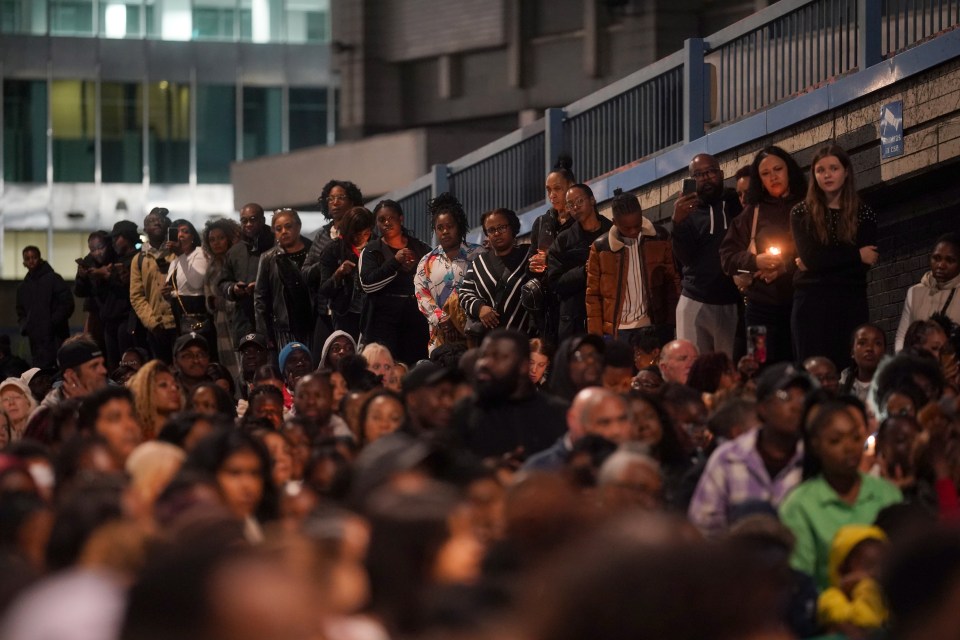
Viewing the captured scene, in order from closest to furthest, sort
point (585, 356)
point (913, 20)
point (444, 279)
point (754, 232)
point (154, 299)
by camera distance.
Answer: point (585, 356) < point (754, 232) < point (913, 20) < point (444, 279) < point (154, 299)

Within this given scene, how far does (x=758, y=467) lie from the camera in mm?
8609

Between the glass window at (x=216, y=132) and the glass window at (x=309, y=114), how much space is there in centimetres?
130

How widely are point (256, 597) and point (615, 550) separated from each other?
0.70 m

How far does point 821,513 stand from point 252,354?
28.2 feet

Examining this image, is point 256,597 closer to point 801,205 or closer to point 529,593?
point 529,593

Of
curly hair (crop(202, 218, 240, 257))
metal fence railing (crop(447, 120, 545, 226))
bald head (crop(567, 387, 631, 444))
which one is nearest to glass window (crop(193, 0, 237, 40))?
metal fence railing (crop(447, 120, 545, 226))

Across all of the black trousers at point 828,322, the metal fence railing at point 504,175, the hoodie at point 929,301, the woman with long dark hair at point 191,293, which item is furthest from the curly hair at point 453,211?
the metal fence railing at point 504,175

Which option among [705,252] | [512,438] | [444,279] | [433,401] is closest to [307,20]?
[444,279]

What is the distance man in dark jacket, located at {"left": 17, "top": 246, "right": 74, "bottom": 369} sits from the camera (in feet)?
70.2

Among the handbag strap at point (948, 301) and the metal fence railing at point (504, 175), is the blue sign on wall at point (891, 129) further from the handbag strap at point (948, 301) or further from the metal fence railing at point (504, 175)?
the metal fence railing at point (504, 175)

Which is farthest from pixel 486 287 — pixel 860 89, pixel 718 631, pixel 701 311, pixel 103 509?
pixel 718 631

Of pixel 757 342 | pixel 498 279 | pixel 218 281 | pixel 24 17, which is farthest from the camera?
pixel 24 17

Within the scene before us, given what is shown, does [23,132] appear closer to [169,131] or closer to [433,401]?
[169,131]

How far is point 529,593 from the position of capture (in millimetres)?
4406
